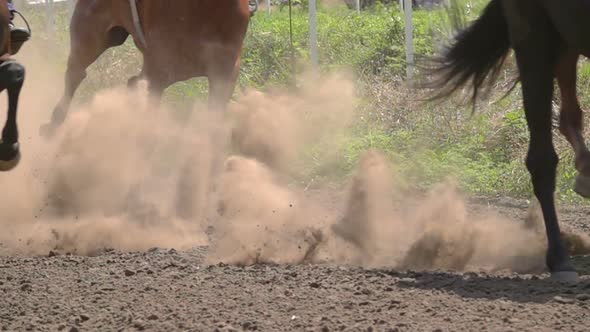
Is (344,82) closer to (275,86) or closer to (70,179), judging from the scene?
(275,86)

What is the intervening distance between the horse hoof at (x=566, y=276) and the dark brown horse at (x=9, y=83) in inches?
114

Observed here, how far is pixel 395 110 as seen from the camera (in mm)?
10719

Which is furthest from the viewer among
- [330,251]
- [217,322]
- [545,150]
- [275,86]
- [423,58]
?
[275,86]

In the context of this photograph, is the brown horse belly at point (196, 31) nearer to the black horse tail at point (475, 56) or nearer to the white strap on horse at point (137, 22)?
the white strap on horse at point (137, 22)

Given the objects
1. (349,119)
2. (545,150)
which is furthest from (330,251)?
(349,119)

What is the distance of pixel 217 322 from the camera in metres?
4.58

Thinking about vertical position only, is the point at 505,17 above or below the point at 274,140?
above

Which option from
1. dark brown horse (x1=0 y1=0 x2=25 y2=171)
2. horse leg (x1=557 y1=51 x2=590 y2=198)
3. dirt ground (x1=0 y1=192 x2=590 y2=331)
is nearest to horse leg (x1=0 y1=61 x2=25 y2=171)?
dark brown horse (x1=0 y1=0 x2=25 y2=171)

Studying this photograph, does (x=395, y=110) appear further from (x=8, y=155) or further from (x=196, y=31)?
(x=8, y=155)

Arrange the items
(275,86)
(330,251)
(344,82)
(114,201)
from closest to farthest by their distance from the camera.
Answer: (330,251) → (114,201) → (344,82) → (275,86)

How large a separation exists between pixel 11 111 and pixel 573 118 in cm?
312

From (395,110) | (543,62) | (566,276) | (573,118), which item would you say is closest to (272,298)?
(566,276)

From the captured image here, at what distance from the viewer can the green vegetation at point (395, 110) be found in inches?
358

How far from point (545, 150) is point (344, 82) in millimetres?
4867
